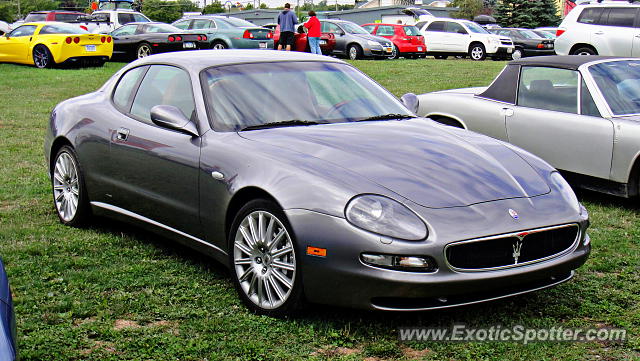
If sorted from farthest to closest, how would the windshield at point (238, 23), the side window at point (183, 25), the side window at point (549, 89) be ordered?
the side window at point (183, 25), the windshield at point (238, 23), the side window at point (549, 89)

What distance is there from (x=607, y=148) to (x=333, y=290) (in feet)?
13.0

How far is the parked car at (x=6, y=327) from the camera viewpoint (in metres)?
2.70

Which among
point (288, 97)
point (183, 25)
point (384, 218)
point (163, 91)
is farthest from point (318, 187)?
point (183, 25)

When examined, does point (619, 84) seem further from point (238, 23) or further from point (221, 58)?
point (238, 23)

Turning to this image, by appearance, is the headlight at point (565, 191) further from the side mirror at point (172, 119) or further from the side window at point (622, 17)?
the side window at point (622, 17)

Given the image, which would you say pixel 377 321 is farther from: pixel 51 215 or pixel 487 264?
pixel 51 215

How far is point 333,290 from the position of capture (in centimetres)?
441

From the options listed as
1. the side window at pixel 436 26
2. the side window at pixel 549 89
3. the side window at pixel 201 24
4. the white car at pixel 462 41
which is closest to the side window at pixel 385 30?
the white car at pixel 462 41

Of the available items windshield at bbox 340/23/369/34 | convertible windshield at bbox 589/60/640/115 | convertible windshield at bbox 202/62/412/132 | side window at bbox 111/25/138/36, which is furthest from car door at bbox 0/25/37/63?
convertible windshield at bbox 202/62/412/132

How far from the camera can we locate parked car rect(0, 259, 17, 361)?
8.85 ft

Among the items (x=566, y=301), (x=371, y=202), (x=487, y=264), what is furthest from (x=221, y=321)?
(x=566, y=301)

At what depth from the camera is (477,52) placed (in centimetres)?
3056

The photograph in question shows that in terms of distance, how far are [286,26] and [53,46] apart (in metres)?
5.98

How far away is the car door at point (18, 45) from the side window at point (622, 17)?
14.4 m
